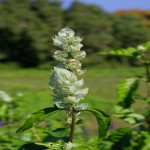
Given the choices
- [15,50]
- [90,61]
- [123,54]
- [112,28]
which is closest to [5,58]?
[15,50]

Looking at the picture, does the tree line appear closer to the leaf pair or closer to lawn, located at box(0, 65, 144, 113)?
lawn, located at box(0, 65, 144, 113)

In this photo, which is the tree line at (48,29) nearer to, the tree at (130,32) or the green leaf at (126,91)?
the tree at (130,32)

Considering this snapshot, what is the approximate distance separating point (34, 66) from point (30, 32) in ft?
7.59

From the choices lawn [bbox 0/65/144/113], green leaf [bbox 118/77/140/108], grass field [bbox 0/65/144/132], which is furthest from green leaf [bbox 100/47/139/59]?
lawn [bbox 0/65/144/113]

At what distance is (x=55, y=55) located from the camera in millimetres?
1255

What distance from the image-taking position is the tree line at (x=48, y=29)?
34000 millimetres

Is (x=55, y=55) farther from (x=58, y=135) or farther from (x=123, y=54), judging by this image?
(x=123, y=54)

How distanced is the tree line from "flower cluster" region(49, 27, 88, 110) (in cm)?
3187

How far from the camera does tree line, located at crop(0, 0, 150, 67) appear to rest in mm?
34000

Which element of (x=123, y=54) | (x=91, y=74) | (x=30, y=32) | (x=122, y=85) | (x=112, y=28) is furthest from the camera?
(x=112, y=28)

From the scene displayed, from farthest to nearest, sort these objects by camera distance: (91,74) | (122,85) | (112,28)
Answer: (112,28) < (91,74) < (122,85)

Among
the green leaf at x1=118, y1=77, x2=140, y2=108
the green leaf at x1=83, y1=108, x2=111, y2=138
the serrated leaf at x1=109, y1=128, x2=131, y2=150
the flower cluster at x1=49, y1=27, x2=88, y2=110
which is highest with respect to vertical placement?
the flower cluster at x1=49, y1=27, x2=88, y2=110

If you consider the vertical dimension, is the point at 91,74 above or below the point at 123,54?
below

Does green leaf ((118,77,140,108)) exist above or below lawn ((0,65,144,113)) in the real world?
above
